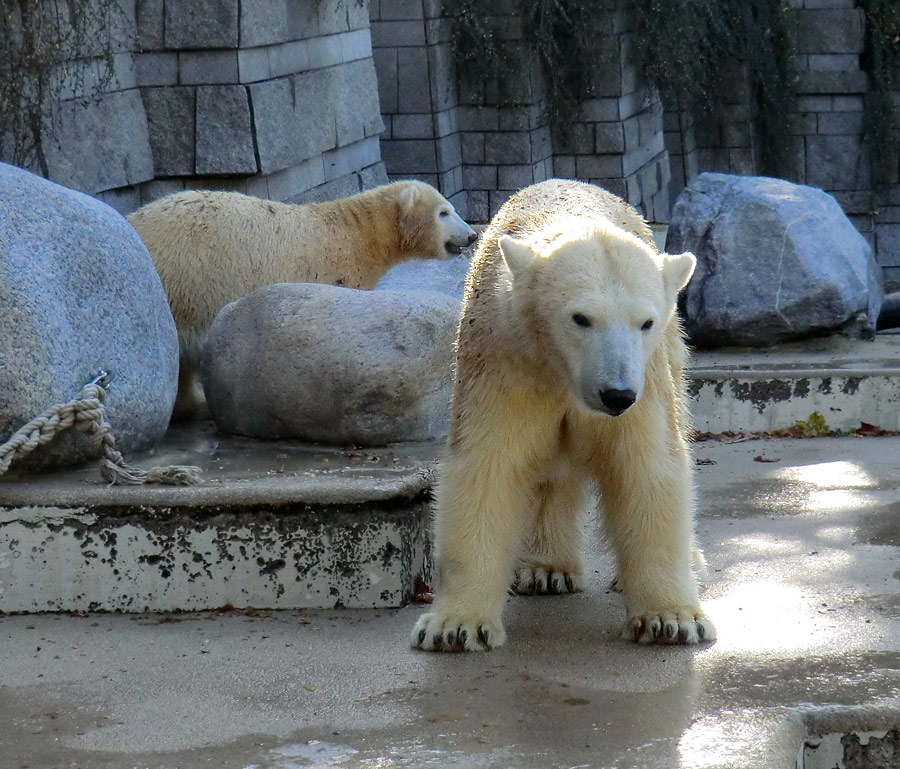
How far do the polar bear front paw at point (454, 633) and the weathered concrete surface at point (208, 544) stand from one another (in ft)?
1.26

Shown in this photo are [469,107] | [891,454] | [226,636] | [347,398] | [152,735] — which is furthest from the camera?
[469,107]

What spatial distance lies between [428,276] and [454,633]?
9.60ft

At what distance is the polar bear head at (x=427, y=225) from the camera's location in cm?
601

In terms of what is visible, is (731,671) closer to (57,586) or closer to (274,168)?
(57,586)

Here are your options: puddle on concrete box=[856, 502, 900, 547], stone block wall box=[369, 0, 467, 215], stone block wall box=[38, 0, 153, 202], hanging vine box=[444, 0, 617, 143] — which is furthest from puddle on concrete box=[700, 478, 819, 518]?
A: hanging vine box=[444, 0, 617, 143]

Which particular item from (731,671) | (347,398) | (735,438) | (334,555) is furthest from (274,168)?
(731,671)

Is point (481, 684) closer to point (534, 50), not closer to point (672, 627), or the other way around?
Answer: point (672, 627)

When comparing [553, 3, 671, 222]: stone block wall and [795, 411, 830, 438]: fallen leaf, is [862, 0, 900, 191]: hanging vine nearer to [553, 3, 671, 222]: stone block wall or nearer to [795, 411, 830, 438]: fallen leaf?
[553, 3, 671, 222]: stone block wall

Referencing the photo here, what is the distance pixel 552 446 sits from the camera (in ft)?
10.1

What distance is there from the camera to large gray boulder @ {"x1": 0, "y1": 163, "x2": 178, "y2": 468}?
3471mm

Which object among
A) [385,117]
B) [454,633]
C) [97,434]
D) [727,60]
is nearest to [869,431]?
[454,633]

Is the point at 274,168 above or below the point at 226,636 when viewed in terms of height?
above

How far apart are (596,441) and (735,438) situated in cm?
302

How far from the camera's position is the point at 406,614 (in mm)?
3422
